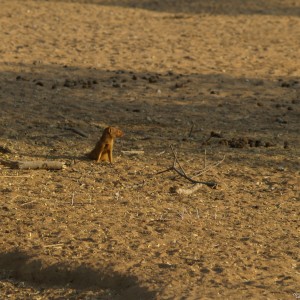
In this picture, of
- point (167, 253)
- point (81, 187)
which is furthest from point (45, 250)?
point (81, 187)

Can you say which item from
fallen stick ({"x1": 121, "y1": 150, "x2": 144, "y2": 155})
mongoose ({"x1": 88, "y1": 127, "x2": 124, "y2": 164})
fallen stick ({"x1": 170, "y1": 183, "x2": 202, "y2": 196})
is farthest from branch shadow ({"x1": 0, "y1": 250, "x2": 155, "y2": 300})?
fallen stick ({"x1": 121, "y1": 150, "x2": 144, "y2": 155})

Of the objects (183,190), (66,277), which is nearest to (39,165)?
(183,190)

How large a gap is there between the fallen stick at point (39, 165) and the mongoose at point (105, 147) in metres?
0.34

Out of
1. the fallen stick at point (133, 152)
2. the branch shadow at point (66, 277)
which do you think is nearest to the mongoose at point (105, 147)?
the fallen stick at point (133, 152)

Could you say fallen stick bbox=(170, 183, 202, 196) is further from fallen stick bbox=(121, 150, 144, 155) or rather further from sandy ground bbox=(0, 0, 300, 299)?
fallen stick bbox=(121, 150, 144, 155)

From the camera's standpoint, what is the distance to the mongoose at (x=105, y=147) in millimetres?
6980

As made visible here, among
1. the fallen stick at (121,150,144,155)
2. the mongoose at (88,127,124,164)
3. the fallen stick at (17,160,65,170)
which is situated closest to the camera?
the fallen stick at (17,160,65,170)

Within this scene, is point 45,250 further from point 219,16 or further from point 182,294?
point 219,16

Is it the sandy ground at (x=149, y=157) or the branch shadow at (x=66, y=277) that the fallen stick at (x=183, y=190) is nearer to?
the sandy ground at (x=149, y=157)

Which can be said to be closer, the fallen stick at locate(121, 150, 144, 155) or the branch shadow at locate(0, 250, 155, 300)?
the branch shadow at locate(0, 250, 155, 300)

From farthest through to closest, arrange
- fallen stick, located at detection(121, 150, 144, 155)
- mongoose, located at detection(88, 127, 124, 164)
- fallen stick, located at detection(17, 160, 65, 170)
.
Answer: fallen stick, located at detection(121, 150, 144, 155)
mongoose, located at detection(88, 127, 124, 164)
fallen stick, located at detection(17, 160, 65, 170)

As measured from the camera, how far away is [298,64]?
471 inches

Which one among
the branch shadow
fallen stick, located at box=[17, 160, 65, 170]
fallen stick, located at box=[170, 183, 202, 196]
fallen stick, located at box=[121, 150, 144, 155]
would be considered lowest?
the branch shadow

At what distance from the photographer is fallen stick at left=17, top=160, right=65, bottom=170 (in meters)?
6.71
